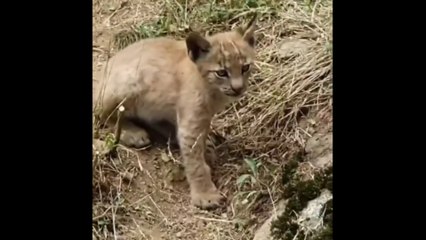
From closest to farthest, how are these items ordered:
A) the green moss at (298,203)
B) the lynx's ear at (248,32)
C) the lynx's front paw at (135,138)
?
1. the green moss at (298,203)
2. the lynx's ear at (248,32)
3. the lynx's front paw at (135,138)

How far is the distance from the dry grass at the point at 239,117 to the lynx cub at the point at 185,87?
8 cm

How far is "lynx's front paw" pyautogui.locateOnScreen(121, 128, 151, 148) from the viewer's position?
302 cm

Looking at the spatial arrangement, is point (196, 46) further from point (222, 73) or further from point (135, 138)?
point (135, 138)

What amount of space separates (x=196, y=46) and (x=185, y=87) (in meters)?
0.19

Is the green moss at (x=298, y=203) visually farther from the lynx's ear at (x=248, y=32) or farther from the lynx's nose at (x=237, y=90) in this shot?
the lynx's ear at (x=248, y=32)

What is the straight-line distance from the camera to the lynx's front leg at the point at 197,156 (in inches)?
111

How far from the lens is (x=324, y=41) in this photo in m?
3.26

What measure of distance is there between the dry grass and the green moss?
11 centimetres

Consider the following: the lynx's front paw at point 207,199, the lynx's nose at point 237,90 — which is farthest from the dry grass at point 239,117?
the lynx's nose at point 237,90

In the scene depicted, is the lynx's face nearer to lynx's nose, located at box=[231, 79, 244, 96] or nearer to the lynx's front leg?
lynx's nose, located at box=[231, 79, 244, 96]
